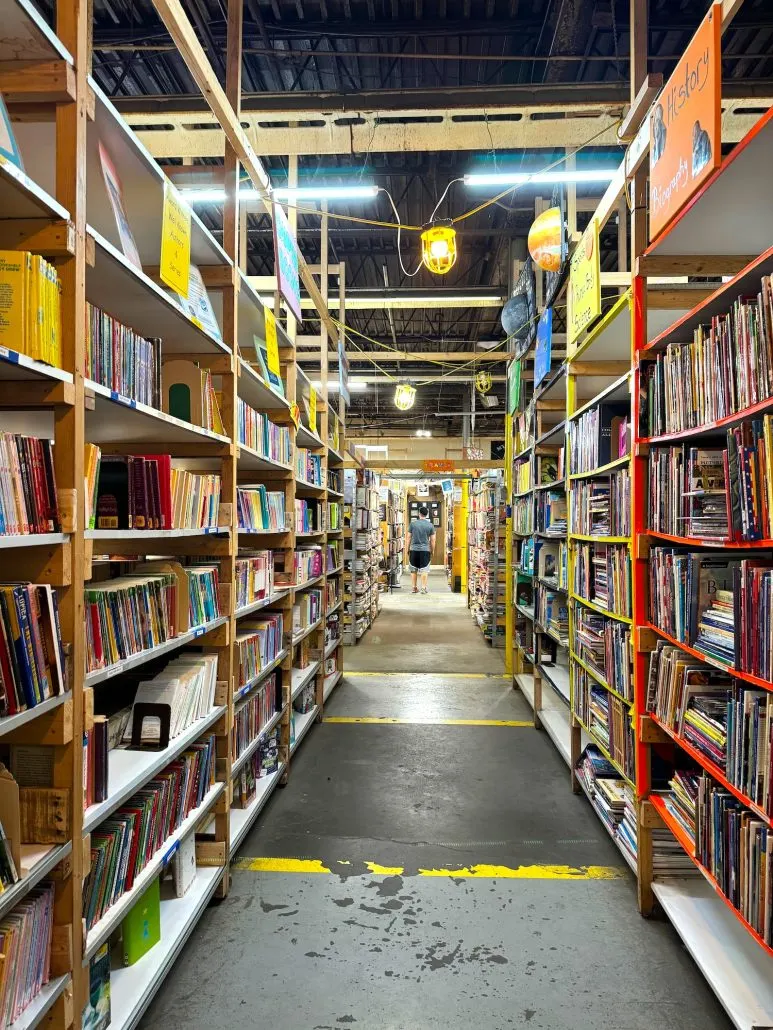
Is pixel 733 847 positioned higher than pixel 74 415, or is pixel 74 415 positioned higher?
pixel 74 415

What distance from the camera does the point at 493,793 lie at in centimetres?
371

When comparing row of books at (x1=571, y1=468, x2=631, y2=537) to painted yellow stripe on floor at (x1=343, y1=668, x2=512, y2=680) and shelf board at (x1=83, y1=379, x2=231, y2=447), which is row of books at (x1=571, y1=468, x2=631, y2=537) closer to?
shelf board at (x1=83, y1=379, x2=231, y2=447)

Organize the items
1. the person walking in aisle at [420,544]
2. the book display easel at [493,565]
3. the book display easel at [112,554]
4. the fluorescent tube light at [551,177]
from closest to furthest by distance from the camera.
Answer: the book display easel at [112,554] → the fluorescent tube light at [551,177] → the book display easel at [493,565] → the person walking in aisle at [420,544]

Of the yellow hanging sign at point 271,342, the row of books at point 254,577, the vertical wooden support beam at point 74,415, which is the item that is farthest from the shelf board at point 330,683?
the vertical wooden support beam at point 74,415

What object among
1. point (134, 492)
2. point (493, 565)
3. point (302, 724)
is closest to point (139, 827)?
point (134, 492)

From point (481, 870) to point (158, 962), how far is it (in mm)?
1525

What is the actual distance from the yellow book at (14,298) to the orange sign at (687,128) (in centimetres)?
194

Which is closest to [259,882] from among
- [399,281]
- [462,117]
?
[462,117]

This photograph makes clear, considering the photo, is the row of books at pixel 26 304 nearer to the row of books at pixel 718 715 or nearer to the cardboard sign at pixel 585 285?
the row of books at pixel 718 715

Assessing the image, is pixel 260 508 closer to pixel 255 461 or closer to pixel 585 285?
pixel 255 461

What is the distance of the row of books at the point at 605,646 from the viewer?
2.84 m

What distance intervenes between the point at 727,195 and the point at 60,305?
82.1 inches

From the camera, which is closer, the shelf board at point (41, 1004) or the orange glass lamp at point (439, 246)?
the shelf board at point (41, 1004)

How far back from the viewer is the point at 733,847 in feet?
6.06
